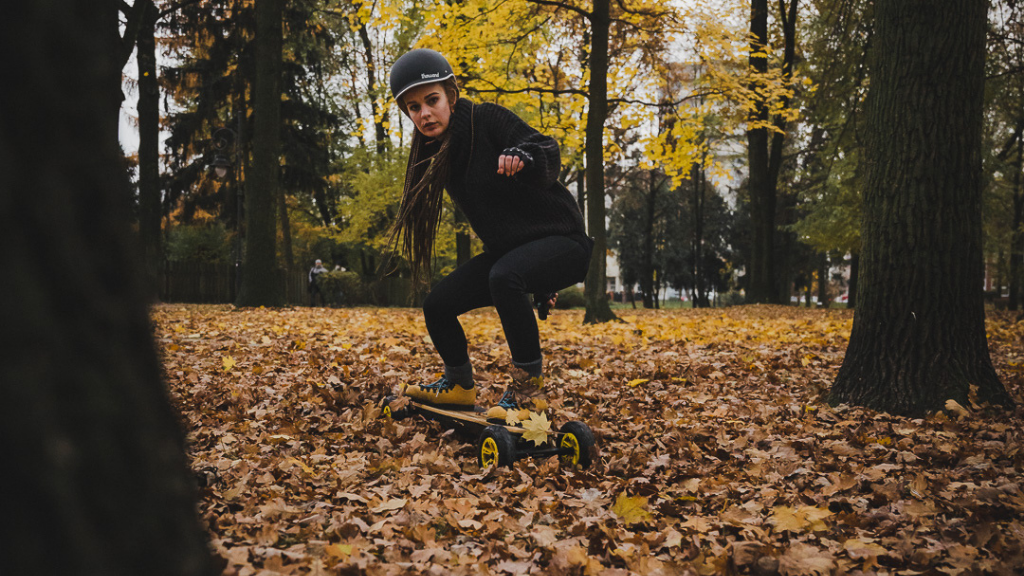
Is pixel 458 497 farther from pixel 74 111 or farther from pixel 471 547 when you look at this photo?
pixel 74 111

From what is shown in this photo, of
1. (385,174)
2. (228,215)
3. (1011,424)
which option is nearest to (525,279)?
(1011,424)

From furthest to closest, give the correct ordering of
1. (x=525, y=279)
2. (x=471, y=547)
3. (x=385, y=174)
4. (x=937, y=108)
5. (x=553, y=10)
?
(x=385, y=174)
(x=553, y=10)
(x=937, y=108)
(x=525, y=279)
(x=471, y=547)

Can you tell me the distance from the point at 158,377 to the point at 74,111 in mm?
378

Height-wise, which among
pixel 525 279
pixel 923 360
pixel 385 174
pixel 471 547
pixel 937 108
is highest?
pixel 385 174

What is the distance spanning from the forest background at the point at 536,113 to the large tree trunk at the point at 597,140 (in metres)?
0.04

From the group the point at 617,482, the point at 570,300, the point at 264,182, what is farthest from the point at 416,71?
the point at 570,300

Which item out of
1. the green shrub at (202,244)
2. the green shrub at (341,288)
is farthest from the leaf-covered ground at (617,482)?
the green shrub at (202,244)

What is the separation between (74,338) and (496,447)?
2412 mm

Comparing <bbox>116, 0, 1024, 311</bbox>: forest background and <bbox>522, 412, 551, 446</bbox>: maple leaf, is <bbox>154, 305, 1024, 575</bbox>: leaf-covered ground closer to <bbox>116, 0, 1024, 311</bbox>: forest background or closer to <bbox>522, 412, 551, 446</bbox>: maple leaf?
<bbox>522, 412, 551, 446</bbox>: maple leaf

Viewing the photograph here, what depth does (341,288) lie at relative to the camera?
23.5 m

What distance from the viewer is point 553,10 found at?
11.7 metres

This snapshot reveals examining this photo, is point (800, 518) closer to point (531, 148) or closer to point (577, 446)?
point (577, 446)

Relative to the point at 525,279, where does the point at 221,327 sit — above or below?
below

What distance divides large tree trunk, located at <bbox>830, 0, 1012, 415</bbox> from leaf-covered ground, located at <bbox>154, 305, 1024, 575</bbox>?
0.27 m
